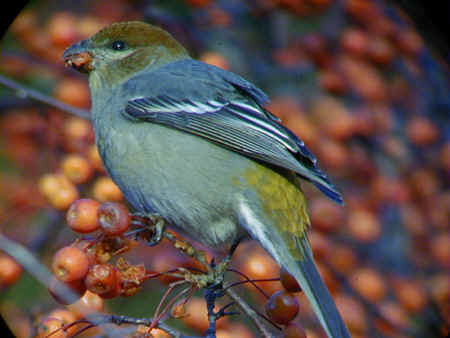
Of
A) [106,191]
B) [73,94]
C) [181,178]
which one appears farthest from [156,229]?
[73,94]

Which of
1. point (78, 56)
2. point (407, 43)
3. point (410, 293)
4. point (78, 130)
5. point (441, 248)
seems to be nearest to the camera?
point (78, 56)

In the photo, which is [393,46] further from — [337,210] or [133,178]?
[133,178]

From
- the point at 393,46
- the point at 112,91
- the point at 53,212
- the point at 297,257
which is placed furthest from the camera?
the point at 393,46

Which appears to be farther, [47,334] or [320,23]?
[320,23]

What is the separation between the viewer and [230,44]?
403cm

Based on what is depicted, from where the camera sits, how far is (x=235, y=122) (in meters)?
2.45

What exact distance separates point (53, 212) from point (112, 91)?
3.05 ft

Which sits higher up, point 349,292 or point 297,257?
point 297,257

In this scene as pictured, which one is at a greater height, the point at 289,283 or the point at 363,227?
the point at 289,283

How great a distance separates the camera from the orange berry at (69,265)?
70.7 inches

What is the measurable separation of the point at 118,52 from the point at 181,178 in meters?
0.87

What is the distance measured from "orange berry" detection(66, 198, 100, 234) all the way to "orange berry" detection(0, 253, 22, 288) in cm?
61

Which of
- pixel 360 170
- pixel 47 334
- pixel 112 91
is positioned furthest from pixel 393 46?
pixel 47 334

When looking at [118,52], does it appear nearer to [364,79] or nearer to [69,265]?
[69,265]
